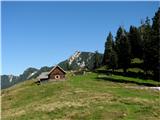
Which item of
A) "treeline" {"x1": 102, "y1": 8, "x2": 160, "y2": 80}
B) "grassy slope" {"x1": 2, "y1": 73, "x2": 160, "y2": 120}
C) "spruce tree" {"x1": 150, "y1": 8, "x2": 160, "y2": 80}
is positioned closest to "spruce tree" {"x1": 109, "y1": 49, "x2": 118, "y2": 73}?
"treeline" {"x1": 102, "y1": 8, "x2": 160, "y2": 80}

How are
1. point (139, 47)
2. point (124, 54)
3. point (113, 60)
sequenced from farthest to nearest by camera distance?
1. point (139, 47)
2. point (113, 60)
3. point (124, 54)

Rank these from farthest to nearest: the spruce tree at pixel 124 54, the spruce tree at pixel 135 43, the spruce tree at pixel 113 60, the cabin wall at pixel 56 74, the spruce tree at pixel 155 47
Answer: the spruce tree at pixel 135 43, the spruce tree at pixel 113 60, the spruce tree at pixel 124 54, the cabin wall at pixel 56 74, the spruce tree at pixel 155 47

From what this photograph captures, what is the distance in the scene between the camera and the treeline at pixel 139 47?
3529 inches

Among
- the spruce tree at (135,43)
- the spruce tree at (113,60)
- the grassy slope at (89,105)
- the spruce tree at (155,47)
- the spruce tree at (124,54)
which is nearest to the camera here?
the grassy slope at (89,105)

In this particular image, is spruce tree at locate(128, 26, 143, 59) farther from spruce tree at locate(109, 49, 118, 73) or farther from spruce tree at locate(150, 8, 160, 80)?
spruce tree at locate(150, 8, 160, 80)

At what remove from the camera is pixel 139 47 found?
430 ft

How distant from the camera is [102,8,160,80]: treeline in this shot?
89625 mm

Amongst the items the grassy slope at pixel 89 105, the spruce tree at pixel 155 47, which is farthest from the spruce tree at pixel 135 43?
the grassy slope at pixel 89 105

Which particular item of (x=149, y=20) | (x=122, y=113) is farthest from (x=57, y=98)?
(x=149, y=20)

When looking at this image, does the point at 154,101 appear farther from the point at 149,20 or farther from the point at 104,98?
the point at 149,20

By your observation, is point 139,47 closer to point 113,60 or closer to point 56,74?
point 113,60

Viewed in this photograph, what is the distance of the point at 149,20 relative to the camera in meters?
107

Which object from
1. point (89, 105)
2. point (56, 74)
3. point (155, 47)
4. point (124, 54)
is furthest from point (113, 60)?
point (89, 105)

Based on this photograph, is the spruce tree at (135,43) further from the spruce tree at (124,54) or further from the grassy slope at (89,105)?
the grassy slope at (89,105)
